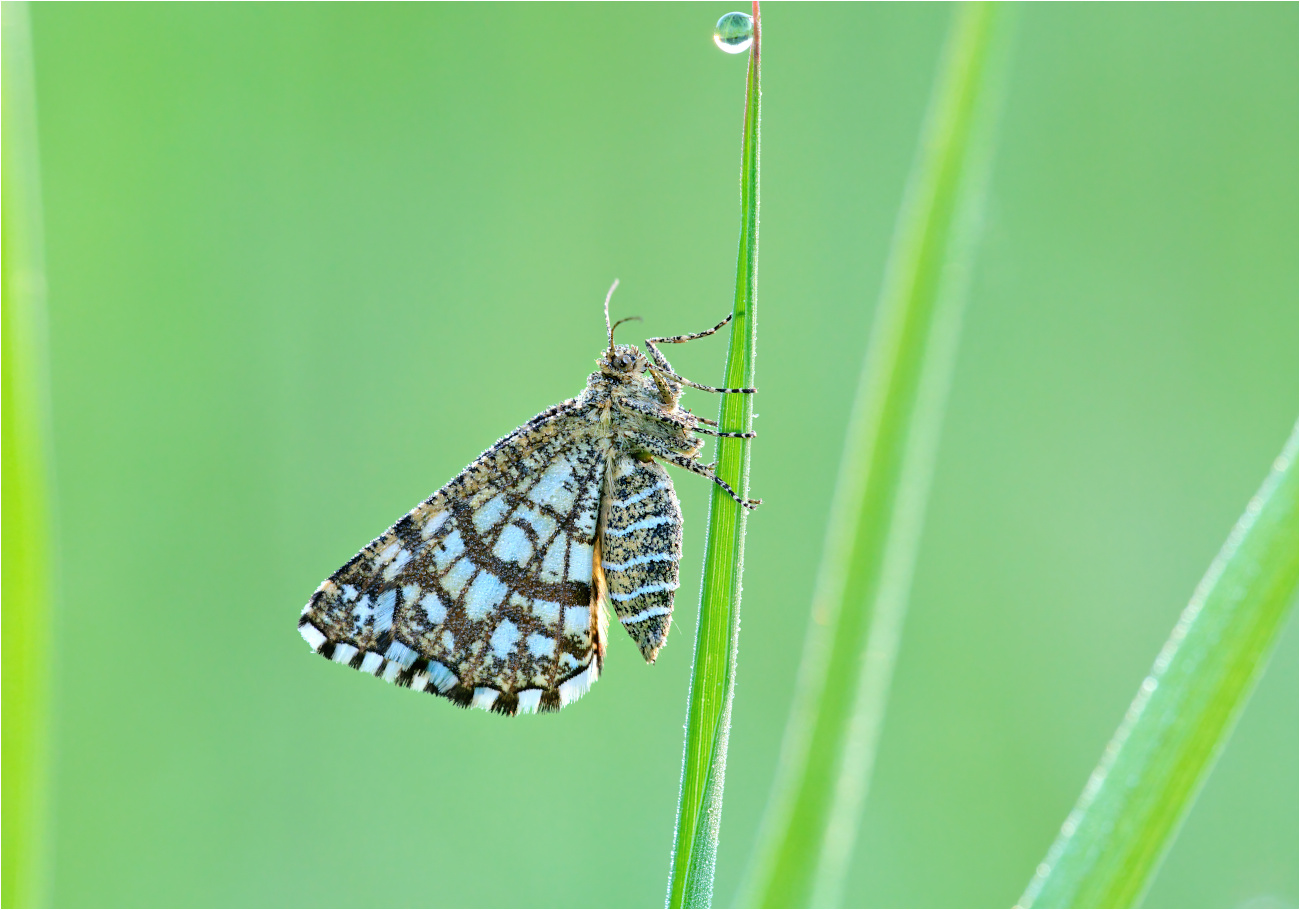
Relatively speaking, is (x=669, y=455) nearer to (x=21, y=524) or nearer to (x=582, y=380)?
(x=582, y=380)

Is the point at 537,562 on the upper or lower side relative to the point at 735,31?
lower

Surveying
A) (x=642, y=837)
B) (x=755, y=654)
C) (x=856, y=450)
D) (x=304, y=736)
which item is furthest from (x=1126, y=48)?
(x=304, y=736)

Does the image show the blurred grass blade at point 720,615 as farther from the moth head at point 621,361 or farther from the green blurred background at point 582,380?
the green blurred background at point 582,380

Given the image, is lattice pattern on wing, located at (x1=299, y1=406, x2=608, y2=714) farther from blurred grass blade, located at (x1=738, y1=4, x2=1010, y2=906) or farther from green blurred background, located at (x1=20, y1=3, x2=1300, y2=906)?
blurred grass blade, located at (x1=738, y1=4, x2=1010, y2=906)

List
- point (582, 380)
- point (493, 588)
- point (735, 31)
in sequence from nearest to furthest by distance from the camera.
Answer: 1. point (735, 31)
2. point (493, 588)
3. point (582, 380)

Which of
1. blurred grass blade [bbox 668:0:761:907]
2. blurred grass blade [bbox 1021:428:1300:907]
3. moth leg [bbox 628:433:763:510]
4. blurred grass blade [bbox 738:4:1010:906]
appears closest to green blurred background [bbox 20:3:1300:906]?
moth leg [bbox 628:433:763:510]

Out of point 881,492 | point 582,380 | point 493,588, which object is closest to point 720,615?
point 881,492

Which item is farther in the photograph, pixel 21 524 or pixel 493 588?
pixel 493 588
